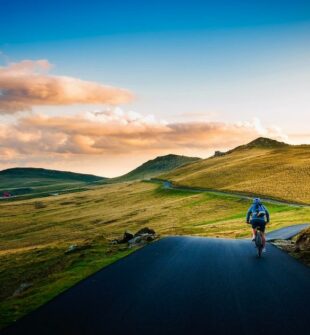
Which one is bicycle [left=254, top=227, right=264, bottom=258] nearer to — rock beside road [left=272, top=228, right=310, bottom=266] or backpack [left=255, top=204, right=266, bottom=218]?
backpack [left=255, top=204, right=266, bottom=218]

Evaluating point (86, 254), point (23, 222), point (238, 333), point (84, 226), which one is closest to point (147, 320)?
point (238, 333)

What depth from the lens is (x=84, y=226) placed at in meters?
95.5

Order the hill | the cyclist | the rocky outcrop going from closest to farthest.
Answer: the cyclist, the rocky outcrop, the hill

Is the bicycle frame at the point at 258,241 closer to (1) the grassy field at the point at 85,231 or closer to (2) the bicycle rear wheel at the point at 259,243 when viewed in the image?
(2) the bicycle rear wheel at the point at 259,243

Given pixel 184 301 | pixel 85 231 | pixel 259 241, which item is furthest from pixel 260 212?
pixel 85 231

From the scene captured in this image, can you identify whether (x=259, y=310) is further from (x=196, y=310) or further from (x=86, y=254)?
(x=86, y=254)

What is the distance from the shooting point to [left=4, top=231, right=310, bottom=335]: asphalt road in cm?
1040

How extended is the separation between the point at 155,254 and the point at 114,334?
13295 mm

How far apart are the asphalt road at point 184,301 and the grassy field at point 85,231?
218 centimetres

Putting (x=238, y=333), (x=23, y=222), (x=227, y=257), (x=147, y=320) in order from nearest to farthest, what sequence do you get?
(x=238, y=333)
(x=147, y=320)
(x=227, y=257)
(x=23, y=222)

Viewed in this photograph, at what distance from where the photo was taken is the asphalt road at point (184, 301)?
409 inches

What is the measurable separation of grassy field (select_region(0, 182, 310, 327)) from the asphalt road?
218 centimetres

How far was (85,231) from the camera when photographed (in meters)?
85.8

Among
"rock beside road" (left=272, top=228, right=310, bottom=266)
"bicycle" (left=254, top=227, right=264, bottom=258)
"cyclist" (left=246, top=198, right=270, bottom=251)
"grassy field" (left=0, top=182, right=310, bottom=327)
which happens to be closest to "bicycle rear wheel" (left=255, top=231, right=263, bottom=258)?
"bicycle" (left=254, top=227, right=264, bottom=258)
